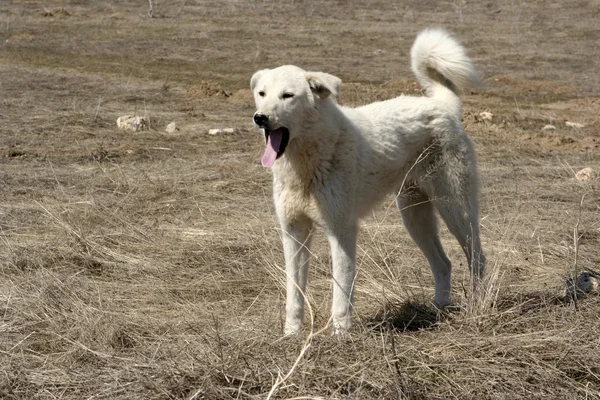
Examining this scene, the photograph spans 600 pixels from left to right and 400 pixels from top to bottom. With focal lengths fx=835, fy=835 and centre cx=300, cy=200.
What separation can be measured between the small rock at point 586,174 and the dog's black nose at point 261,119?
5.81m

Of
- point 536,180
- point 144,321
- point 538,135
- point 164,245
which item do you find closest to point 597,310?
point 144,321

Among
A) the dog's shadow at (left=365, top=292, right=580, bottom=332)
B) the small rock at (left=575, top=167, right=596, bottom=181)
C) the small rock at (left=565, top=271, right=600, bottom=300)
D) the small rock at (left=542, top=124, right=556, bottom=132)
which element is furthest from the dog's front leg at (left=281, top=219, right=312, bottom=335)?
the small rock at (left=542, top=124, right=556, bottom=132)

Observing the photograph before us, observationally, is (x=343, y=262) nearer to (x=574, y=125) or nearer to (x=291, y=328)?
(x=291, y=328)

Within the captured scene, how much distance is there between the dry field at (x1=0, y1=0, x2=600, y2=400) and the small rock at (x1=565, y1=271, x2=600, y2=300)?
0.26ft

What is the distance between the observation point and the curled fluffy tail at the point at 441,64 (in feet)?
20.0

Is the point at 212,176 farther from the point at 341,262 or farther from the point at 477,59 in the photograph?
the point at 477,59

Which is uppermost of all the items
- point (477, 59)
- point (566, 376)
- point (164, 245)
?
point (566, 376)

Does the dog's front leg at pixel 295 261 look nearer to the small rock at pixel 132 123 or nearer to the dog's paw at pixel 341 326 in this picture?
the dog's paw at pixel 341 326

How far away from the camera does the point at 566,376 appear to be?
4.22 meters

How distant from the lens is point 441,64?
612cm

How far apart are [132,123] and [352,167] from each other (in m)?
7.74

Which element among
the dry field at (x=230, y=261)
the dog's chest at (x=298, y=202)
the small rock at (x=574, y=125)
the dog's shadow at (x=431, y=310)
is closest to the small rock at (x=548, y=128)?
the dry field at (x=230, y=261)

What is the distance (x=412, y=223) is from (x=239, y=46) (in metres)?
18.3

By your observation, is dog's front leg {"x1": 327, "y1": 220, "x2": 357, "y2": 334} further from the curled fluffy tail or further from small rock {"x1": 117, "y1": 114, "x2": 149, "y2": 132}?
small rock {"x1": 117, "y1": 114, "x2": 149, "y2": 132}
